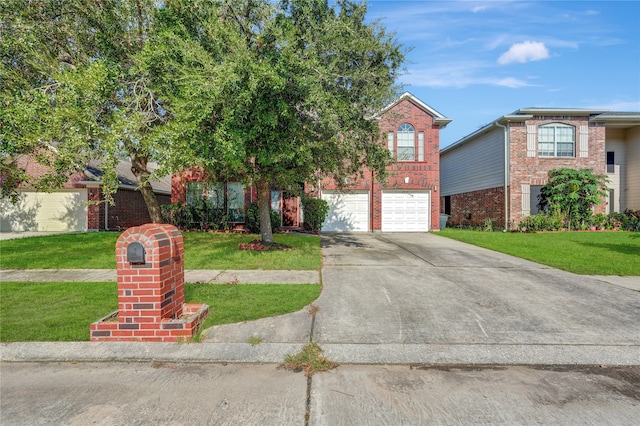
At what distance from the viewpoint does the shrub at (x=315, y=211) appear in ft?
55.0

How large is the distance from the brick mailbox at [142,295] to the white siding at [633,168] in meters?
23.9

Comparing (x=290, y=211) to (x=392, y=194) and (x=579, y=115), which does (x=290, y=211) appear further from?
(x=579, y=115)

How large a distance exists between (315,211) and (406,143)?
6283 millimetres

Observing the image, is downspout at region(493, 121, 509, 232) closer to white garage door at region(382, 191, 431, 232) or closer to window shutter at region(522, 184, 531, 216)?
window shutter at region(522, 184, 531, 216)

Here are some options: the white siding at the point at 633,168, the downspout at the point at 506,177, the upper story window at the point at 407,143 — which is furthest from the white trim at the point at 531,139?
the white siding at the point at 633,168

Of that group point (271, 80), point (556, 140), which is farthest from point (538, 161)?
point (271, 80)

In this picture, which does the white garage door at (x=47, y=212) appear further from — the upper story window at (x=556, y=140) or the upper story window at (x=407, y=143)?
the upper story window at (x=556, y=140)

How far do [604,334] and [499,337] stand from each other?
54.6 inches

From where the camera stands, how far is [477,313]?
479cm

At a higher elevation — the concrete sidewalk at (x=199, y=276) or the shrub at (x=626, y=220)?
the shrub at (x=626, y=220)

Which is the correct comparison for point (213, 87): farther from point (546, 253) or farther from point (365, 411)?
point (546, 253)

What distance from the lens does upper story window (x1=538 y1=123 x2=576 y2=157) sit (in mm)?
17594

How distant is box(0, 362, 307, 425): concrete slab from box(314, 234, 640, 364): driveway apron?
1.03 metres

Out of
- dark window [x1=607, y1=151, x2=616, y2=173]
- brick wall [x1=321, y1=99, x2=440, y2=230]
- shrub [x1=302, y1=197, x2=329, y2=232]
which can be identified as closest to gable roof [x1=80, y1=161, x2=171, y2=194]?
shrub [x1=302, y1=197, x2=329, y2=232]
